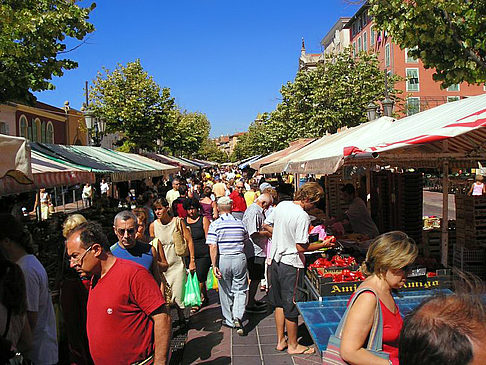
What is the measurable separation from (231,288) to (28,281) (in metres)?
3.36

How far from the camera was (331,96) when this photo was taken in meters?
24.3

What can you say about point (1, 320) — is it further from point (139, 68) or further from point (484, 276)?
point (139, 68)

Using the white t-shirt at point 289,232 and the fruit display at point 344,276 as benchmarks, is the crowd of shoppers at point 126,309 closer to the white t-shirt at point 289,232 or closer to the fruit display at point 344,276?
the white t-shirt at point 289,232

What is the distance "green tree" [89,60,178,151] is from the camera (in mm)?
25938

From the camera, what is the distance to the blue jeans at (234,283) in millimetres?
5770

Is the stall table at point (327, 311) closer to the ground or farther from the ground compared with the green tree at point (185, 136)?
closer to the ground

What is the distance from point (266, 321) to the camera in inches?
248

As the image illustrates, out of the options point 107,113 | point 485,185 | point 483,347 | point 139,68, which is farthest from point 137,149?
point 483,347

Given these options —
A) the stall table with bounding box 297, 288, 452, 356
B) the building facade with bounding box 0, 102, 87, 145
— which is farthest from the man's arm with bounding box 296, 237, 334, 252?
the building facade with bounding box 0, 102, 87, 145

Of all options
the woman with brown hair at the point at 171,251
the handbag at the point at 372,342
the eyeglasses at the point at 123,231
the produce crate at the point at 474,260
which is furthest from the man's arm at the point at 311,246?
the handbag at the point at 372,342

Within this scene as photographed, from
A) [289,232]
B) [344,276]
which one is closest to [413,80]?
[344,276]

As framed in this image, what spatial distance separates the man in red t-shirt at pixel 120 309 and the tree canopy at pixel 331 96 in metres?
21.9

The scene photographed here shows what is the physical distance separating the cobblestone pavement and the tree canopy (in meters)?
18.7

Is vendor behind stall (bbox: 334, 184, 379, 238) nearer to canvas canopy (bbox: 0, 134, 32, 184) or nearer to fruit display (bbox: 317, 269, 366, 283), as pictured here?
fruit display (bbox: 317, 269, 366, 283)
